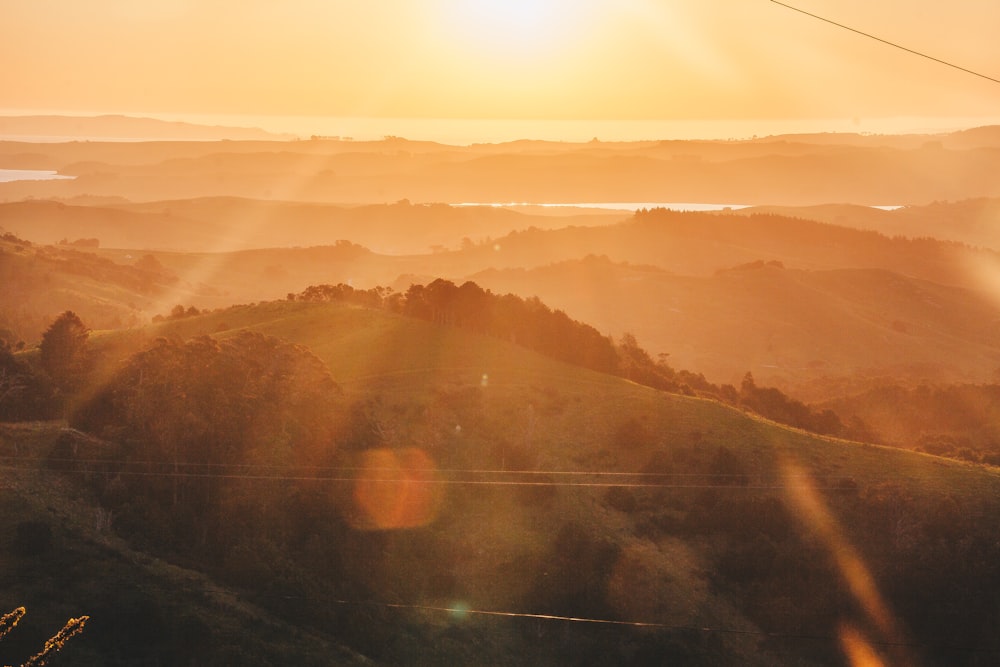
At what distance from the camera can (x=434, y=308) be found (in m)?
89.9

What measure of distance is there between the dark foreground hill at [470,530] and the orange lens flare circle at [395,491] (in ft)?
0.53

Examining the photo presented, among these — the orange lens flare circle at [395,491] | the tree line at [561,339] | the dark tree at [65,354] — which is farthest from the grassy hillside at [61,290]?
the orange lens flare circle at [395,491]

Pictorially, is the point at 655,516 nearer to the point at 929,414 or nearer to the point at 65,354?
the point at 65,354

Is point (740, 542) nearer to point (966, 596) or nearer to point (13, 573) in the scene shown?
point (966, 596)

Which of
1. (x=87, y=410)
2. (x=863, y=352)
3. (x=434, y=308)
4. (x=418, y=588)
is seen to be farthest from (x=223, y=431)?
(x=863, y=352)

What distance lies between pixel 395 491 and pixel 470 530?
217 inches

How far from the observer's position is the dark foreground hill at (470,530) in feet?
147

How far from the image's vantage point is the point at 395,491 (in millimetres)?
57062

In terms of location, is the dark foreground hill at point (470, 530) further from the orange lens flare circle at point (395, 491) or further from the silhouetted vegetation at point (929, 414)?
the silhouetted vegetation at point (929, 414)

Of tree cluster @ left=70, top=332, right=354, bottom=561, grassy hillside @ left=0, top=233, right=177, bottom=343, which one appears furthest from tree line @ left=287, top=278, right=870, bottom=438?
grassy hillside @ left=0, top=233, right=177, bottom=343

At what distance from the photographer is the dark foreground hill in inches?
1763

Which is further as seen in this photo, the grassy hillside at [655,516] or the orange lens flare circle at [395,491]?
the orange lens flare circle at [395,491]

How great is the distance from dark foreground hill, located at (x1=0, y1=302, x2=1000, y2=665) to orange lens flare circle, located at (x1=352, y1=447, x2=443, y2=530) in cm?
16

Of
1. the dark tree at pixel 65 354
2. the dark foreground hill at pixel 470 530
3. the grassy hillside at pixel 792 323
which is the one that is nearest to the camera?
the dark foreground hill at pixel 470 530
